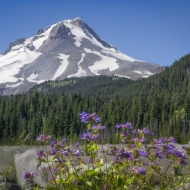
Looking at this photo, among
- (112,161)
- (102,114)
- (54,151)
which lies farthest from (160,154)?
(102,114)

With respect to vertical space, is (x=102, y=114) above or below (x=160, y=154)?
above

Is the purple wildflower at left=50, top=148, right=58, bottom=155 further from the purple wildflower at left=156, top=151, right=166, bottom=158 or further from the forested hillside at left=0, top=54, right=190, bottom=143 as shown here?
the forested hillside at left=0, top=54, right=190, bottom=143

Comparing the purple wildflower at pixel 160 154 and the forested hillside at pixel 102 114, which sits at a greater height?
the forested hillside at pixel 102 114

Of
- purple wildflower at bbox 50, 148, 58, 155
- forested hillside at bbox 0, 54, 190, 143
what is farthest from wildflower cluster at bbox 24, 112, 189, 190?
forested hillside at bbox 0, 54, 190, 143

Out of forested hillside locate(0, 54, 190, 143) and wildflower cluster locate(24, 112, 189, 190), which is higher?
forested hillside locate(0, 54, 190, 143)

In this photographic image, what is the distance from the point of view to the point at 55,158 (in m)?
4.85

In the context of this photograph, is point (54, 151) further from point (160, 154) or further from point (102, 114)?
point (102, 114)

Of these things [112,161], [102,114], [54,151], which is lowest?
[112,161]

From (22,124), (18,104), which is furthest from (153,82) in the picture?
(22,124)

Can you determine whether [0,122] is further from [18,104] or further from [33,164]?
[33,164]

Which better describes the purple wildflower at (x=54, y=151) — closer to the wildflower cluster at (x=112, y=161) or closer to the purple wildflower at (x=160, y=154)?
the wildflower cluster at (x=112, y=161)

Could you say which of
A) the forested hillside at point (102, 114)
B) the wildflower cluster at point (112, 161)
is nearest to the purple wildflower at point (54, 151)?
the wildflower cluster at point (112, 161)

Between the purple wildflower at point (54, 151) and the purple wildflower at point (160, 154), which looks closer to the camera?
the purple wildflower at point (54, 151)

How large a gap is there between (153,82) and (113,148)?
184 metres
